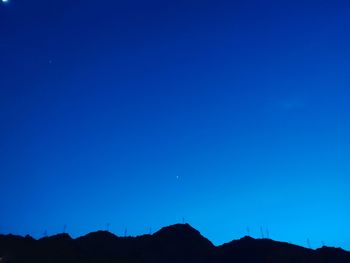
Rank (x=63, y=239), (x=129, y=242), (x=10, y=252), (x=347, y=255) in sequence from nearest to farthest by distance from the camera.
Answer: (x=10, y=252), (x=63, y=239), (x=347, y=255), (x=129, y=242)

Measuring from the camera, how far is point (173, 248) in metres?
97.1

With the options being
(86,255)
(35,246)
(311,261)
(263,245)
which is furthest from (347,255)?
(35,246)

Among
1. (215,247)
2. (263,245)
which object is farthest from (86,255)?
(263,245)

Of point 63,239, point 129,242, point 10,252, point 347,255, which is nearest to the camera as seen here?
point 10,252

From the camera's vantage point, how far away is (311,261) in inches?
3423

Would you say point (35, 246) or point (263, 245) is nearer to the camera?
point (35, 246)

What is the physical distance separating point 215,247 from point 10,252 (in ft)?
171

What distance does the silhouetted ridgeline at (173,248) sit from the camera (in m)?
80.2

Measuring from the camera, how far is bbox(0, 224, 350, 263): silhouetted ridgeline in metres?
80.2

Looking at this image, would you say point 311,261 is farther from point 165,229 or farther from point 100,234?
point 100,234

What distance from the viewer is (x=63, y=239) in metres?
83.4

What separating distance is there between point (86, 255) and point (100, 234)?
77.4 feet

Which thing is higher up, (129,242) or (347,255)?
(129,242)

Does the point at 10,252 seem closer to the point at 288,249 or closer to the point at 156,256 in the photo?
the point at 156,256
